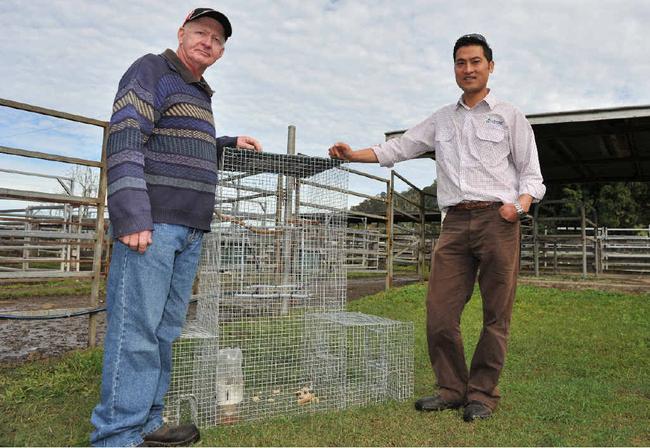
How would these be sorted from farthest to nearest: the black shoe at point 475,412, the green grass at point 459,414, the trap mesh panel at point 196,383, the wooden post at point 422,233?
1. the wooden post at point 422,233
2. the black shoe at point 475,412
3. the trap mesh panel at point 196,383
4. the green grass at point 459,414

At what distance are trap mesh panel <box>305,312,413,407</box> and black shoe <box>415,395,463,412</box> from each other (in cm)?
21

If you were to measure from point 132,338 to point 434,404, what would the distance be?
1702mm

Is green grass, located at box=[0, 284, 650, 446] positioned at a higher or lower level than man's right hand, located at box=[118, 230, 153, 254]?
lower

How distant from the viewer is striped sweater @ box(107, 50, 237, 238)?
1832mm

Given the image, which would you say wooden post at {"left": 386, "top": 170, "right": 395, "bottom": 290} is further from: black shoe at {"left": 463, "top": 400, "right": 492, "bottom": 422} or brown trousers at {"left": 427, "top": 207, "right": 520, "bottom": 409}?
black shoe at {"left": 463, "top": 400, "right": 492, "bottom": 422}

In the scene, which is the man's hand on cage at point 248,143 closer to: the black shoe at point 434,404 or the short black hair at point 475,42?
the short black hair at point 475,42

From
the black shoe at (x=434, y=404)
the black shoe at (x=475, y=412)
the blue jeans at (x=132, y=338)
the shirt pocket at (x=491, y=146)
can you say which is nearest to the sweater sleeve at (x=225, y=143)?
the blue jeans at (x=132, y=338)

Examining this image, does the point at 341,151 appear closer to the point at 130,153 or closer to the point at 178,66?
the point at 178,66

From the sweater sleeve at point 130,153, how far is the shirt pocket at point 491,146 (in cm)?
182

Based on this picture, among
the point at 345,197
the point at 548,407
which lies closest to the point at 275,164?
the point at 345,197

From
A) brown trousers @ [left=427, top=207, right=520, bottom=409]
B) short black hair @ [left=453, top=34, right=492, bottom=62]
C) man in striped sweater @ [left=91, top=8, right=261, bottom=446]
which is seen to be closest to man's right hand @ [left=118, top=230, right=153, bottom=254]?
man in striped sweater @ [left=91, top=8, right=261, bottom=446]

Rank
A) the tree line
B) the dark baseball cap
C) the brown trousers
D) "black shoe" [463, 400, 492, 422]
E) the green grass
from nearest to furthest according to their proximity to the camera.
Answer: the dark baseball cap < the green grass < "black shoe" [463, 400, 492, 422] < the brown trousers < the tree line

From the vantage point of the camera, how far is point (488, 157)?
9.10ft

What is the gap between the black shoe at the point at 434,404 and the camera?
8.82 ft
